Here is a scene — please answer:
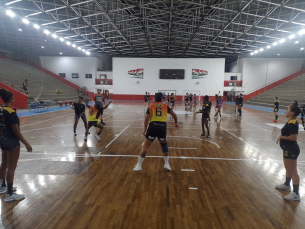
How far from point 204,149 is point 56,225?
17.6 feet

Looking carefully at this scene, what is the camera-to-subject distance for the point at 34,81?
88.3ft

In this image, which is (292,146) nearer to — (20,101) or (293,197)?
(293,197)

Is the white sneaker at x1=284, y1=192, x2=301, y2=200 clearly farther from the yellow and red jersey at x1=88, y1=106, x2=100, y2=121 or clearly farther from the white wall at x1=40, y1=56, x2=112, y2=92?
the white wall at x1=40, y1=56, x2=112, y2=92

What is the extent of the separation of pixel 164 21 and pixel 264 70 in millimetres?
24621

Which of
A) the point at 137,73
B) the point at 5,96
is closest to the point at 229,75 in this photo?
the point at 137,73

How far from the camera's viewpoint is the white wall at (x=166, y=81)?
113 feet

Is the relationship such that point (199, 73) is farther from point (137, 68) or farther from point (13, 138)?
point (13, 138)

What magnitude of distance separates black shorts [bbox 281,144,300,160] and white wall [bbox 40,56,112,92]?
35.1 metres

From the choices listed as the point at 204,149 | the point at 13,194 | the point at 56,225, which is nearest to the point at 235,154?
the point at 204,149

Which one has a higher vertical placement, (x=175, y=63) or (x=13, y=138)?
(x=175, y=63)

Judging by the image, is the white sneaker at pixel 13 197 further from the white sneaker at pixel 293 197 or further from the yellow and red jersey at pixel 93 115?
the white sneaker at pixel 293 197

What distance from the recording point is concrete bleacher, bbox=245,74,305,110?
25.0m

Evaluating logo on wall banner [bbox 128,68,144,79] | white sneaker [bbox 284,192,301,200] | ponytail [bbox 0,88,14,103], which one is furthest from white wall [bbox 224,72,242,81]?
ponytail [bbox 0,88,14,103]

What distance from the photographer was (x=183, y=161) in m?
5.79
